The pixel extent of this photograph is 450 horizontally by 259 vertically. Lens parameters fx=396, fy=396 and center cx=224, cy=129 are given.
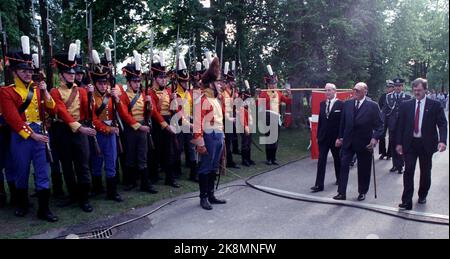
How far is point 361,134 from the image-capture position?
6422mm

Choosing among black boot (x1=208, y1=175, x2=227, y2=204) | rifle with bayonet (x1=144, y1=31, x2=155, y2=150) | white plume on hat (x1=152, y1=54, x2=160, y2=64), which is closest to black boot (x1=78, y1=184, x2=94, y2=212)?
rifle with bayonet (x1=144, y1=31, x2=155, y2=150)

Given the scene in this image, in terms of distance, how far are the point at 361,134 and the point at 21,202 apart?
523 centimetres

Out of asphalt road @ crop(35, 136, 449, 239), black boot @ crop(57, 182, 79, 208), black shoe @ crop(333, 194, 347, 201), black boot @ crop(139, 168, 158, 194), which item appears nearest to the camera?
asphalt road @ crop(35, 136, 449, 239)

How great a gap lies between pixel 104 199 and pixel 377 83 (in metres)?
12.7

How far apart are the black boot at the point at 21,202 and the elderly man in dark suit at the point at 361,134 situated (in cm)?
473

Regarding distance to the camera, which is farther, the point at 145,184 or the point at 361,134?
the point at 145,184

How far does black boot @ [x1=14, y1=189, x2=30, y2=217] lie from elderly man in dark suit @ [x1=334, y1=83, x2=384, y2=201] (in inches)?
186

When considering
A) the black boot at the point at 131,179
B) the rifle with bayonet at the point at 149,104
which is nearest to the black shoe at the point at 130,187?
the black boot at the point at 131,179

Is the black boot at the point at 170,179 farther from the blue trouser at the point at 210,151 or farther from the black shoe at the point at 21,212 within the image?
the black shoe at the point at 21,212

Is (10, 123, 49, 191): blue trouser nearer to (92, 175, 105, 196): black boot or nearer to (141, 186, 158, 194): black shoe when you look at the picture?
(92, 175, 105, 196): black boot

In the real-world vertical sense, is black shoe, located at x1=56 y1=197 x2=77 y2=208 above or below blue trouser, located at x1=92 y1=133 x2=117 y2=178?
below

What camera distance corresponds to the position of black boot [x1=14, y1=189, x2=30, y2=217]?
5.50 meters

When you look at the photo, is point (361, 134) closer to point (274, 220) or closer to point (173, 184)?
point (274, 220)

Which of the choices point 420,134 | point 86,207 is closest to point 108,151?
point 86,207
